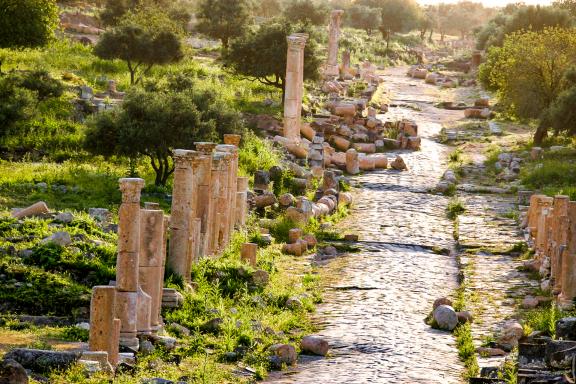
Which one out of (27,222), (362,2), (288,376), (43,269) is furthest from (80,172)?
(362,2)

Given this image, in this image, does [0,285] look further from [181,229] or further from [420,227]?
[420,227]

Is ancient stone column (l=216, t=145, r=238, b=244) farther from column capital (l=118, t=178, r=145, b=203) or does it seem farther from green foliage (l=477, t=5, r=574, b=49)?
green foliage (l=477, t=5, r=574, b=49)

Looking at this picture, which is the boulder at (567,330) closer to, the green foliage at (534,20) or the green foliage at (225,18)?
the green foliage at (225,18)

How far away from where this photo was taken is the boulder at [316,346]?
21.1 metres

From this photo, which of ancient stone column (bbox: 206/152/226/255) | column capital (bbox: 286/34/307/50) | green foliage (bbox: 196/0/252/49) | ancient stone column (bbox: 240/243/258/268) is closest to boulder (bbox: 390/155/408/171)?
column capital (bbox: 286/34/307/50)

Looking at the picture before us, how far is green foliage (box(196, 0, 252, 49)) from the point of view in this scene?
5672 centimetres

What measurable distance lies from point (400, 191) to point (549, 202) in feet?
27.4

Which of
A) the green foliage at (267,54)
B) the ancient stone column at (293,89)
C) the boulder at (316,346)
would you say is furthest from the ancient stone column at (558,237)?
the green foliage at (267,54)

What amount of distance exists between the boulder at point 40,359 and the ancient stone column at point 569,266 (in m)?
10.2

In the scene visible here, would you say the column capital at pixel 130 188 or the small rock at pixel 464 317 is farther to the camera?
Result: the small rock at pixel 464 317

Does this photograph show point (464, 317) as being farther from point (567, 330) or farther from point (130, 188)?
point (130, 188)

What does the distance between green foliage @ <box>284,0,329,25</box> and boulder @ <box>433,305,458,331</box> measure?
4513 centimetres

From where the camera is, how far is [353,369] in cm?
2019

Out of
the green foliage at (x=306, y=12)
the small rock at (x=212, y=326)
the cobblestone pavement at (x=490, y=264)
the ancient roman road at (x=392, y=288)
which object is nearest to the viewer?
the ancient roman road at (x=392, y=288)
